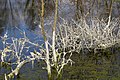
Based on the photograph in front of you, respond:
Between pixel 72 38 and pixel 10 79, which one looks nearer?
pixel 10 79

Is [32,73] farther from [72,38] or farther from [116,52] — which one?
[116,52]

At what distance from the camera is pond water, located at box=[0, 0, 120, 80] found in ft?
24.1

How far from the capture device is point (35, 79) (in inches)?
277

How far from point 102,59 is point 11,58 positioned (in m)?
2.38

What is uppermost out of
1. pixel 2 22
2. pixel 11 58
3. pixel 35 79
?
pixel 2 22

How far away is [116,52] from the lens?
29.9 ft

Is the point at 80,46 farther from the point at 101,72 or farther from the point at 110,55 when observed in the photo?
the point at 101,72

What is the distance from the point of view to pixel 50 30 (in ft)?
35.8

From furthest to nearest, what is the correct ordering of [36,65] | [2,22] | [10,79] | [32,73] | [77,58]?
[2,22] → [77,58] → [36,65] → [32,73] → [10,79]

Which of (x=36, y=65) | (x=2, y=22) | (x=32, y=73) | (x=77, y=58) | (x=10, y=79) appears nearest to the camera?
(x=10, y=79)

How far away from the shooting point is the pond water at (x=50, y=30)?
7.35 meters

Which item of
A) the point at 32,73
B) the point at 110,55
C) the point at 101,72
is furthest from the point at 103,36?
the point at 32,73

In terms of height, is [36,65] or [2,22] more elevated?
[2,22]

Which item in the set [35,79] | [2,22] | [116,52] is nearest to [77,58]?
[116,52]
